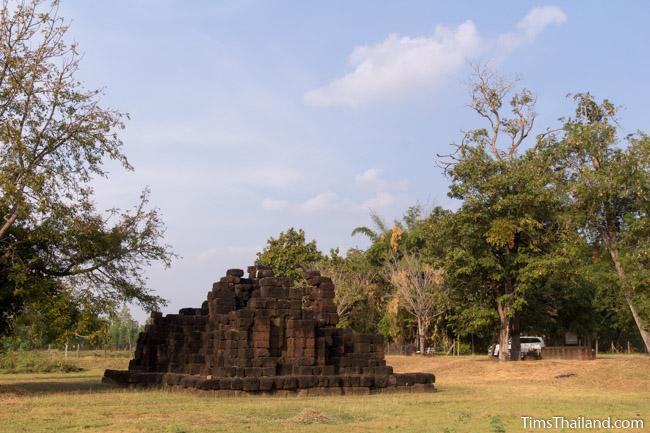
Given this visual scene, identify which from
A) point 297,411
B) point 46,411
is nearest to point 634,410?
point 297,411

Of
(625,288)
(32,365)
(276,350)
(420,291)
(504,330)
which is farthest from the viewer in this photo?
(420,291)

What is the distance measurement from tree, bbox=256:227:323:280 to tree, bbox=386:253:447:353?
8361 mm

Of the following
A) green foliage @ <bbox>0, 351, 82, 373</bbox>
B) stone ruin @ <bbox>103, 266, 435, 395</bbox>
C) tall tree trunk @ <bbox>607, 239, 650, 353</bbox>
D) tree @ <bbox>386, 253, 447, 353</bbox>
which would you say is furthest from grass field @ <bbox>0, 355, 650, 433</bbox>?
tree @ <bbox>386, 253, 447, 353</bbox>

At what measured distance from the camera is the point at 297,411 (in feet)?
45.0

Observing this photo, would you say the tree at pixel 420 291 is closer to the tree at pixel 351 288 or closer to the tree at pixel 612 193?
the tree at pixel 351 288

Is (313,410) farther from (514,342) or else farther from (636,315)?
(514,342)

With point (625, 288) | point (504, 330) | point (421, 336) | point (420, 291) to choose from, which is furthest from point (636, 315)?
point (421, 336)

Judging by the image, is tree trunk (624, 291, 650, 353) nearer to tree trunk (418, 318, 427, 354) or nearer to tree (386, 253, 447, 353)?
tree (386, 253, 447, 353)

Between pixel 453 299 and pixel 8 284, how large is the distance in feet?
65.6

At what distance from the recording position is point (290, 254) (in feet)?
167

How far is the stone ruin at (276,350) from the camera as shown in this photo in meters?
18.8

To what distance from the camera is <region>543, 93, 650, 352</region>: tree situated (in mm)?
26688

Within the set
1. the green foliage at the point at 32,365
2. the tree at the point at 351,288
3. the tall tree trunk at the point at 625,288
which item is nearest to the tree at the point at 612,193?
the tall tree trunk at the point at 625,288

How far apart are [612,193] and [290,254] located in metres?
28.1
